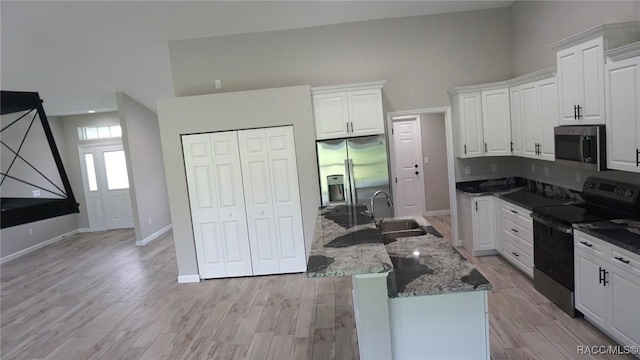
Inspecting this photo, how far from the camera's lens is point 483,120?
4.94 metres

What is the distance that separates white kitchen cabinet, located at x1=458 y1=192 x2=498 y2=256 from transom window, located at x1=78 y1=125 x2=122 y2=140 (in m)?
7.57

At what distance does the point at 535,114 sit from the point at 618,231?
72.5 inches

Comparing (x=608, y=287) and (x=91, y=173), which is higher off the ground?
(x=91, y=173)

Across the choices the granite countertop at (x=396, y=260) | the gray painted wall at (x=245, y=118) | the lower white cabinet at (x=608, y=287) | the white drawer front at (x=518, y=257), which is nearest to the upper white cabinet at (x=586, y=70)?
the lower white cabinet at (x=608, y=287)

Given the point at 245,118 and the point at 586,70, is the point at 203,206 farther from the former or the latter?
the point at 586,70

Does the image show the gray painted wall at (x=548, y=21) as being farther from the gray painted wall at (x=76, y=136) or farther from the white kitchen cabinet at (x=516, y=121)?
the gray painted wall at (x=76, y=136)

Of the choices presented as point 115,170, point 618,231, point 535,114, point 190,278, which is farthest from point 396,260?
point 115,170

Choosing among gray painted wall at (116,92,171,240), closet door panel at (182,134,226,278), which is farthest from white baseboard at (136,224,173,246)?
closet door panel at (182,134,226,278)

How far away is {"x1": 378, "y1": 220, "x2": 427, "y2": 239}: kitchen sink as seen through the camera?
3211 mm

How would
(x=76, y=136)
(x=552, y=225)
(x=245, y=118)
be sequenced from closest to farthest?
1. (x=552, y=225)
2. (x=245, y=118)
3. (x=76, y=136)

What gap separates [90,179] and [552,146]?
910cm

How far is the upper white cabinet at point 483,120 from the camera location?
4844 millimetres

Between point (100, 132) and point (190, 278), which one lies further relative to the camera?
point (100, 132)

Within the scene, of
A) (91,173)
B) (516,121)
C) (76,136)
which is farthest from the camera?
(91,173)
